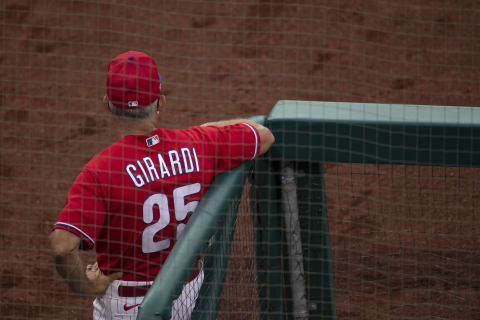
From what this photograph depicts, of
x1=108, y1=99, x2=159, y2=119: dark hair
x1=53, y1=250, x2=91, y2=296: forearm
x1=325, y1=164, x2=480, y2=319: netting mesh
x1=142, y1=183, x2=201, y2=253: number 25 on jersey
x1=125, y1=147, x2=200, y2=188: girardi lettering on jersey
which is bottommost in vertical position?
x1=325, y1=164, x2=480, y2=319: netting mesh

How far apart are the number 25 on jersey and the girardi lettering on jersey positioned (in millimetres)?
53

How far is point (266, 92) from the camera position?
4645 millimetres

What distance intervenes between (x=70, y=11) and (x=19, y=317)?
2664 millimetres

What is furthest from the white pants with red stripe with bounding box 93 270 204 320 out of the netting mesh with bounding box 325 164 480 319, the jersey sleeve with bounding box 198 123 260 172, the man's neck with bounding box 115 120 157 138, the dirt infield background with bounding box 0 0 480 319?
the dirt infield background with bounding box 0 0 480 319

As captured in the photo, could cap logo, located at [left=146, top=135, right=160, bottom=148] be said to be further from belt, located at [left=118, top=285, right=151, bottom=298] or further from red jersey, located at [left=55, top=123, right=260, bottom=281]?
belt, located at [left=118, top=285, right=151, bottom=298]

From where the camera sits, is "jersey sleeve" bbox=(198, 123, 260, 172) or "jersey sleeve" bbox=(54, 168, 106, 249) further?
"jersey sleeve" bbox=(198, 123, 260, 172)

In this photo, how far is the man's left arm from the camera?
1.91 meters

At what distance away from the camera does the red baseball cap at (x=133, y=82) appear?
206 cm

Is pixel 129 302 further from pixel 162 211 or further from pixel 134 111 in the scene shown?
pixel 134 111

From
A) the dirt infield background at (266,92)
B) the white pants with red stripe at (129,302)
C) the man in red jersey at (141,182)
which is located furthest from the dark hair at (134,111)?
the dirt infield background at (266,92)

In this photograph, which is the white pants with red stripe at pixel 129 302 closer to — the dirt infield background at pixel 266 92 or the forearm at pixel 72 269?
the forearm at pixel 72 269

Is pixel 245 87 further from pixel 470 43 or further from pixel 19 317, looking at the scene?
pixel 19 317

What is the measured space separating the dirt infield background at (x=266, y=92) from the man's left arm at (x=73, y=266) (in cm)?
136

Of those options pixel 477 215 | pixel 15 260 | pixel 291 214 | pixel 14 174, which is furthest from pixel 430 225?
pixel 14 174
